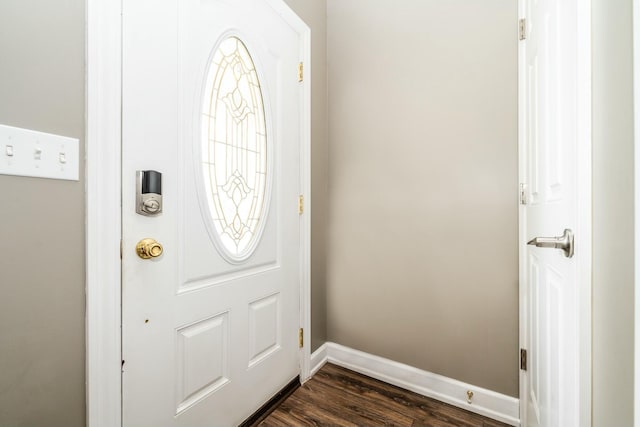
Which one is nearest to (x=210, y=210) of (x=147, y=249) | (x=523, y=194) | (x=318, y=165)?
(x=147, y=249)

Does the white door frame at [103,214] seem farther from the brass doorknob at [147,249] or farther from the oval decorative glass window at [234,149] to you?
the oval decorative glass window at [234,149]

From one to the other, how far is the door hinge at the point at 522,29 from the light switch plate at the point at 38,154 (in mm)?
1824

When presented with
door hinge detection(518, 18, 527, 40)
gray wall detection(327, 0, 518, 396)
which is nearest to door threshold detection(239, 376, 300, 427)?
gray wall detection(327, 0, 518, 396)

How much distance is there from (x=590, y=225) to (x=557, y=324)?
35cm

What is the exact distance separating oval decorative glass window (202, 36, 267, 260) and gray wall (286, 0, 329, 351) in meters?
0.46

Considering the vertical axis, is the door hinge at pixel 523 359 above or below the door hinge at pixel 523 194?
below

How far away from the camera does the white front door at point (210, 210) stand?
952 millimetres

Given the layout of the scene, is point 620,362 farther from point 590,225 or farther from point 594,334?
point 590,225

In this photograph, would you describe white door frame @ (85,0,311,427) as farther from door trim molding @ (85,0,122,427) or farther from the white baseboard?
the white baseboard

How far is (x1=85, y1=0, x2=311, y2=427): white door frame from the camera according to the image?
2.72ft

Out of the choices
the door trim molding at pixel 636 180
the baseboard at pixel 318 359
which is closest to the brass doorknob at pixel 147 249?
the door trim molding at pixel 636 180

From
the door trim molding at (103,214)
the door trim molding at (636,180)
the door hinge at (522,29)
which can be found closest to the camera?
the door trim molding at (636,180)

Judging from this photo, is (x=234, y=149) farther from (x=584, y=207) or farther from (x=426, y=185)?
(x=584, y=207)

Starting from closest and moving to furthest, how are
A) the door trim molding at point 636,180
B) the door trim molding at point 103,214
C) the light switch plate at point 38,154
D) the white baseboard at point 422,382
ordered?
the door trim molding at point 636,180
the light switch plate at point 38,154
the door trim molding at point 103,214
the white baseboard at point 422,382
